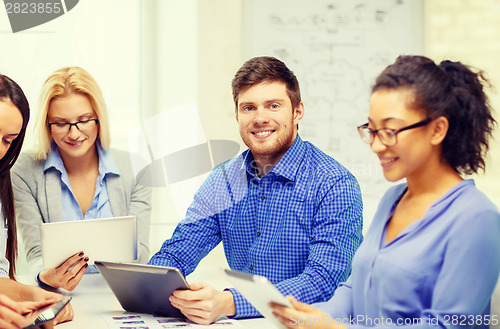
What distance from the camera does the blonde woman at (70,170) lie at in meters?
2.16

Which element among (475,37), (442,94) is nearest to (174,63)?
(475,37)

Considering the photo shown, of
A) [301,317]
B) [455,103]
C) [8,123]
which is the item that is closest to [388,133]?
[455,103]

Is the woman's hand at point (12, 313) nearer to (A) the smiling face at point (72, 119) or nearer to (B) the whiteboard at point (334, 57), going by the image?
(A) the smiling face at point (72, 119)

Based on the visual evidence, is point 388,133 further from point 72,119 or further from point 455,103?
point 72,119

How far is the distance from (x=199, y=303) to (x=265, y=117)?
727mm

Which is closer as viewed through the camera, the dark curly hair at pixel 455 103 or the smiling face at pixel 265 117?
the dark curly hair at pixel 455 103

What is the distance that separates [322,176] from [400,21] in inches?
81.4

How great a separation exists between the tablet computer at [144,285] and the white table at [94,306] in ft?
0.28

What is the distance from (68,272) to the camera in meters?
1.75

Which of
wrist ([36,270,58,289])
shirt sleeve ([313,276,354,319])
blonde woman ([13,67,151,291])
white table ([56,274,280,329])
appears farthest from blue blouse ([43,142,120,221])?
shirt sleeve ([313,276,354,319])

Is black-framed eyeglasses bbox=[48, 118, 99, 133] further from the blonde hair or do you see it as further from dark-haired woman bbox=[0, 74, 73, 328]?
dark-haired woman bbox=[0, 74, 73, 328]

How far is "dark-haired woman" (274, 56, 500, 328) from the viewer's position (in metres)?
1.01

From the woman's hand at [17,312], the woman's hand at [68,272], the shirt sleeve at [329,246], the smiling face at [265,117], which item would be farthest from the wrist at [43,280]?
the smiling face at [265,117]

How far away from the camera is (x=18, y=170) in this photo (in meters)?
2.22
